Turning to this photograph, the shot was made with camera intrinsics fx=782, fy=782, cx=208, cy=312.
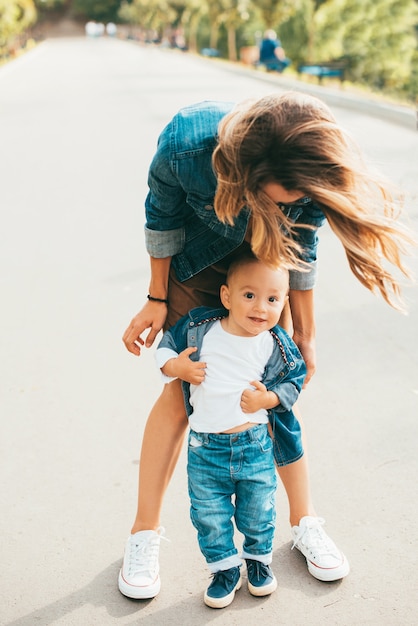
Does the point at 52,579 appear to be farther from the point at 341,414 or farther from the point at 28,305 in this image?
the point at 28,305

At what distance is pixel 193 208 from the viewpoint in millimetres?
2250

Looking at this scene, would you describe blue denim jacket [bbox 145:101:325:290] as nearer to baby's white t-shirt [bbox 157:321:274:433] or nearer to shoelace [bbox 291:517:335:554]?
baby's white t-shirt [bbox 157:321:274:433]

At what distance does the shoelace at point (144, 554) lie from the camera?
2.36 metres

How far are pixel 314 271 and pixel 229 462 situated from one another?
631 mm

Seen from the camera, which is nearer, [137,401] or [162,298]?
[162,298]

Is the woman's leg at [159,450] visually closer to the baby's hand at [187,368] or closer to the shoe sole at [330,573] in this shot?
the baby's hand at [187,368]

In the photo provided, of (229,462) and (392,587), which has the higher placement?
(229,462)

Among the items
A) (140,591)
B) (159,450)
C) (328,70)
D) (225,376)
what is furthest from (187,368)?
(328,70)

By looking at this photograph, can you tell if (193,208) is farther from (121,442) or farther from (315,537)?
(121,442)

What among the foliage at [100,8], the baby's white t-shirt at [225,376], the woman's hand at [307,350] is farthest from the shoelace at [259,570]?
the foliage at [100,8]

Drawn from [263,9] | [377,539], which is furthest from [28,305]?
[263,9]

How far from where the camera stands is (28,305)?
468cm

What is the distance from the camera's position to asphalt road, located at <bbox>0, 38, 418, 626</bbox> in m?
2.30

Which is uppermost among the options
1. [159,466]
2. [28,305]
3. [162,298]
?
[162,298]
